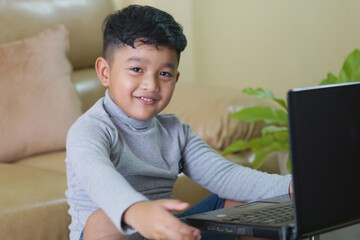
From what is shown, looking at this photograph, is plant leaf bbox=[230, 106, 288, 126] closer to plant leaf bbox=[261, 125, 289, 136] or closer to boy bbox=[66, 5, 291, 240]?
plant leaf bbox=[261, 125, 289, 136]

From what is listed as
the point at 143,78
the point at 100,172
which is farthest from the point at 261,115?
the point at 100,172

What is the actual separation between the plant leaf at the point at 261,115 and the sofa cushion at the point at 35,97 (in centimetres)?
53

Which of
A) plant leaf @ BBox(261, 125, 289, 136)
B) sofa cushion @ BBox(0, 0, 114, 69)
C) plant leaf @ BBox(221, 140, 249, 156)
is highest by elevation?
sofa cushion @ BBox(0, 0, 114, 69)

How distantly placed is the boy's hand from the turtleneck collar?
0.44m

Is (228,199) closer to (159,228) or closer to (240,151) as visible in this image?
(159,228)

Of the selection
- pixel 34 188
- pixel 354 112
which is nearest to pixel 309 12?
pixel 34 188

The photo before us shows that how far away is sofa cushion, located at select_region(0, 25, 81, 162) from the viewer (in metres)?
1.97

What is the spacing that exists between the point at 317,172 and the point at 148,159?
51 centimetres

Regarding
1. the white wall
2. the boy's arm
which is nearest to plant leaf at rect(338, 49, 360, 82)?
the white wall

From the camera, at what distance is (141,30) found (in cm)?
119

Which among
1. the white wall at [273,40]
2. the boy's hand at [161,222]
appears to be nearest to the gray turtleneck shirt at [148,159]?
the boy's hand at [161,222]

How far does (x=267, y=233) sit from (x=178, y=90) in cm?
147

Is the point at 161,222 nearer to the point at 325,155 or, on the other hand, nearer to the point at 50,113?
the point at 325,155

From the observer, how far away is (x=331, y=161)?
0.84 metres
